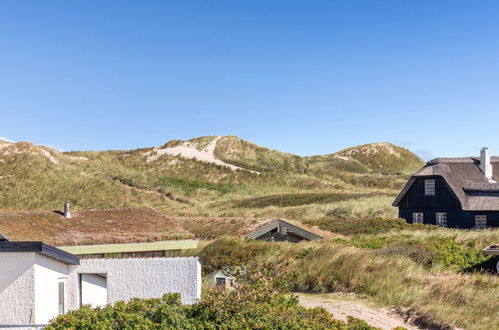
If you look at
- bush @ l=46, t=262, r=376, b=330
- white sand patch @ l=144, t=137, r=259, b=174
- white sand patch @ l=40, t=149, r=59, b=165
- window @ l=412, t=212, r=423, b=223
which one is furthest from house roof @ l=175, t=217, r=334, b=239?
white sand patch @ l=144, t=137, r=259, b=174

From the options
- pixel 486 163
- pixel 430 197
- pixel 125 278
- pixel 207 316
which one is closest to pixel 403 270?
pixel 125 278

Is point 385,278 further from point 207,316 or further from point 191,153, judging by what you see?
point 191,153

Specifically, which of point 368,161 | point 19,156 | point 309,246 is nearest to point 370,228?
point 309,246

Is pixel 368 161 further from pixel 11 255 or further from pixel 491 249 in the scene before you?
pixel 11 255

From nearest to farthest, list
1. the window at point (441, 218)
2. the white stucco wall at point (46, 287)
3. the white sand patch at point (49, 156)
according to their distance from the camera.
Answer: the white stucco wall at point (46, 287) < the window at point (441, 218) < the white sand patch at point (49, 156)

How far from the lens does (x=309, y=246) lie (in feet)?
72.6

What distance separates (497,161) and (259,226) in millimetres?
24776

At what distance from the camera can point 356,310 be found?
15.5 m

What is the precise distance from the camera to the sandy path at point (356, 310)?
1466 cm

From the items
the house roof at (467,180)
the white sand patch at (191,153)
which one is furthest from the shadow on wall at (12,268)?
the white sand patch at (191,153)

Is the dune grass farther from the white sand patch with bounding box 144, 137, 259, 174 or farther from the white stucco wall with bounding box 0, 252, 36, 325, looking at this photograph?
the white sand patch with bounding box 144, 137, 259, 174

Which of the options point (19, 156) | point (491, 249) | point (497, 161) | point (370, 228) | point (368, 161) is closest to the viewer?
point (491, 249)

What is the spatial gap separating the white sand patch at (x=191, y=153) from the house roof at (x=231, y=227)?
51.7 metres

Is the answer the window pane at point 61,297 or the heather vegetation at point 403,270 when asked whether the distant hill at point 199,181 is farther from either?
the window pane at point 61,297
